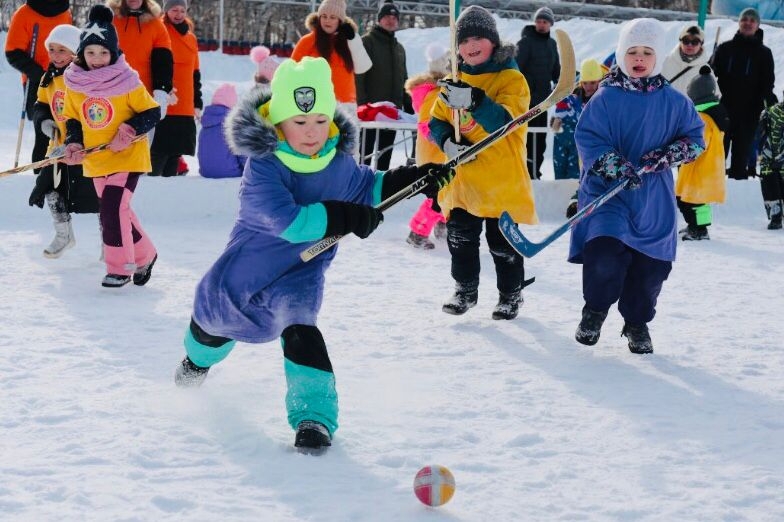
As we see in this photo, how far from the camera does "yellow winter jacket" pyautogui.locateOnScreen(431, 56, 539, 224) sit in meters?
5.00

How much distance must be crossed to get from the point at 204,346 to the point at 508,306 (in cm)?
194

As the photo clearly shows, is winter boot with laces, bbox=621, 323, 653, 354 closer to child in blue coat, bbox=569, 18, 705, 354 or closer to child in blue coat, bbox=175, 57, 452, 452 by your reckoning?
child in blue coat, bbox=569, 18, 705, 354

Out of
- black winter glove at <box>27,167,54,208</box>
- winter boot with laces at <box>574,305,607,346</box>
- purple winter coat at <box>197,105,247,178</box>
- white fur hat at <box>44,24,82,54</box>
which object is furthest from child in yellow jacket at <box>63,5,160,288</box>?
purple winter coat at <box>197,105,247,178</box>

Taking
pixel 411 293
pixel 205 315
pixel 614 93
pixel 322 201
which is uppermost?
pixel 614 93

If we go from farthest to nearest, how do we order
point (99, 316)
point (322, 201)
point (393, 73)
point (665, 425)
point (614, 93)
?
point (393, 73) → point (99, 316) → point (614, 93) → point (665, 425) → point (322, 201)

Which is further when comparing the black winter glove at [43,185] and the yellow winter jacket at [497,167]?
the black winter glove at [43,185]

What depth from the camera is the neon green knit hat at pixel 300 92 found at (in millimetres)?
3340

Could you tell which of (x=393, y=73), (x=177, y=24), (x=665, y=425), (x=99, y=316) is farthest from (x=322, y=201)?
(x=393, y=73)

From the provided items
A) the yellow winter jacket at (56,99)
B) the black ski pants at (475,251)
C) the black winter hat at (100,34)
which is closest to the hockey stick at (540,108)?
the black ski pants at (475,251)

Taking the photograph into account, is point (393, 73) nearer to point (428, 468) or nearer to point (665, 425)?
point (665, 425)

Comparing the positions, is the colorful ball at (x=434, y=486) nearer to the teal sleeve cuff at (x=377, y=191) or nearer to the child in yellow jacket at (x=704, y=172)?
the teal sleeve cuff at (x=377, y=191)

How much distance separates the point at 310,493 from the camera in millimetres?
2967

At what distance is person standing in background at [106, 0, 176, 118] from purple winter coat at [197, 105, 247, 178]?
1344mm

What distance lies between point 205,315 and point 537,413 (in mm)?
1162
